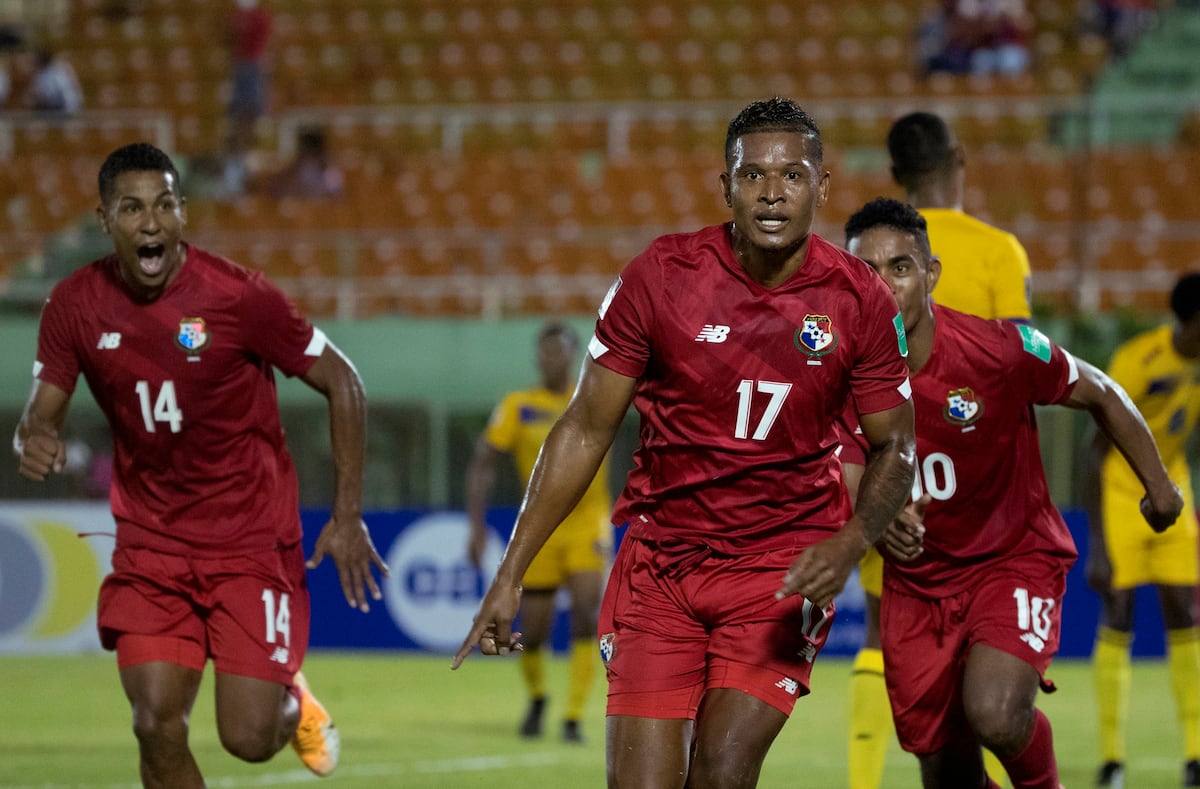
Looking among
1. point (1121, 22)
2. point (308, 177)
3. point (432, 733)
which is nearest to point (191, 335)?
point (432, 733)

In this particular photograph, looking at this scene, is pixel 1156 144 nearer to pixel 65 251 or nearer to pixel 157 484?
pixel 65 251

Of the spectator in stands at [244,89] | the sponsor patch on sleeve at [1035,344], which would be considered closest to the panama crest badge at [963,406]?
the sponsor patch on sleeve at [1035,344]

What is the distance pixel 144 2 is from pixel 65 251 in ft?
28.8

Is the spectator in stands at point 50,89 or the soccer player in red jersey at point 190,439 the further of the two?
the spectator in stands at point 50,89

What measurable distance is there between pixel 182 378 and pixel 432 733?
5.04m

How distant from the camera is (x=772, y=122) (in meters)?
5.11

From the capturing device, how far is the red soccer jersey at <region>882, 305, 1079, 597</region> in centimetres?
634

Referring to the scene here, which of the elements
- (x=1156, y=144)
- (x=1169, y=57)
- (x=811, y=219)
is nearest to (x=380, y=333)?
(x=1156, y=144)

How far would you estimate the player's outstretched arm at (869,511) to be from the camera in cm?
480

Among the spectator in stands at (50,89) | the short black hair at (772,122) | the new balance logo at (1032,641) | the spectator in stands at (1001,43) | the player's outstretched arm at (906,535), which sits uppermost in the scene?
the spectator in stands at (1001,43)

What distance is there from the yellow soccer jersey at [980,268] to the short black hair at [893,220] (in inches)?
32.8

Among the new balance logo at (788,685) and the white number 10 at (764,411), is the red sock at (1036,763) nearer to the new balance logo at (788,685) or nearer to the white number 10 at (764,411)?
the new balance logo at (788,685)

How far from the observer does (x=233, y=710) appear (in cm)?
664

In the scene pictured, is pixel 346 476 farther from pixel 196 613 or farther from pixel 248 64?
pixel 248 64
